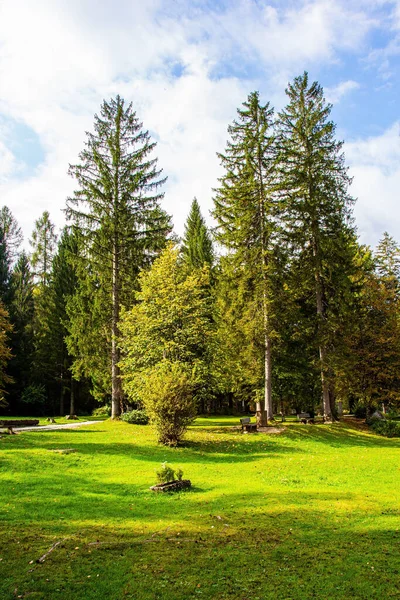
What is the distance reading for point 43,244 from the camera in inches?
1956

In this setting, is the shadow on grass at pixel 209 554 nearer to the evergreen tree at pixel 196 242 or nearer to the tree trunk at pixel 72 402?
the tree trunk at pixel 72 402

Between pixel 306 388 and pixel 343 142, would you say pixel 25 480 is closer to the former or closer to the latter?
pixel 306 388

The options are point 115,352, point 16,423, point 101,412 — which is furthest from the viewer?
point 101,412

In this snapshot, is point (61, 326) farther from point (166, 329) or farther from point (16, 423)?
point (166, 329)

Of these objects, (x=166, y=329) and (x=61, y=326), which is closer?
(x=166, y=329)

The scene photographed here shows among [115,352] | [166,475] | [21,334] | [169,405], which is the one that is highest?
[21,334]

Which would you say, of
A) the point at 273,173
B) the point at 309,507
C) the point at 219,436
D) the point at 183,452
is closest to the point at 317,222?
the point at 273,173

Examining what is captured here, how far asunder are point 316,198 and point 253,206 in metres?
4.12

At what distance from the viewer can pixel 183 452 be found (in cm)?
1526

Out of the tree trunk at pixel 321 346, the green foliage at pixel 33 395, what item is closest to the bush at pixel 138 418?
the tree trunk at pixel 321 346

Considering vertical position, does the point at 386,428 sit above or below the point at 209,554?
below

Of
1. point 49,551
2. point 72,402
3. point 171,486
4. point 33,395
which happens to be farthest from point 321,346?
point 33,395

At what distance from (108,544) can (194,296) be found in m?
17.9

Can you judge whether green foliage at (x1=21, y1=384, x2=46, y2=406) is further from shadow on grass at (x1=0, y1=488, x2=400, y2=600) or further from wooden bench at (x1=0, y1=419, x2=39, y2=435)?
shadow on grass at (x1=0, y1=488, x2=400, y2=600)
